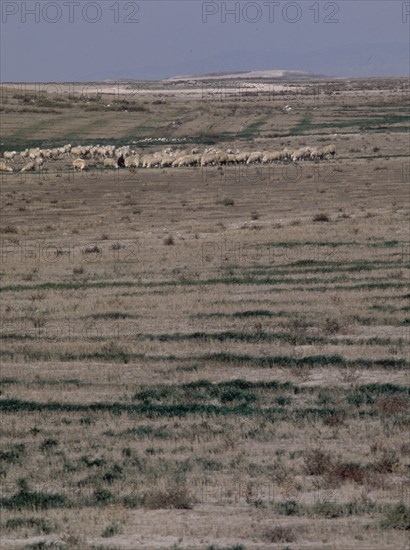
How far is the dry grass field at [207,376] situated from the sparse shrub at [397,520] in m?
0.01

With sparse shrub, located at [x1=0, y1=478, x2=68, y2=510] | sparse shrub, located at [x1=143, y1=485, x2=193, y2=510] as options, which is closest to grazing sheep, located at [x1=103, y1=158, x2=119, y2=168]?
sparse shrub, located at [x1=0, y1=478, x2=68, y2=510]

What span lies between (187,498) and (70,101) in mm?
87993

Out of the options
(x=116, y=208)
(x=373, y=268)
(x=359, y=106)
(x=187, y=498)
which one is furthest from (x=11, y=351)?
(x=359, y=106)

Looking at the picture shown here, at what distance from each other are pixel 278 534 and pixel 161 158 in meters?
44.7

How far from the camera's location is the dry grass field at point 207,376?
29.1 ft

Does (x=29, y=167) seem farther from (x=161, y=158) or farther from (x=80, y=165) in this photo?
(x=161, y=158)

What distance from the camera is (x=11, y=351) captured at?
16141 mm

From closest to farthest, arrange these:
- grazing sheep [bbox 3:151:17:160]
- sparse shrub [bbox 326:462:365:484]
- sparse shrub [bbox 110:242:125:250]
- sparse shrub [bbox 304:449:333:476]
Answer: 1. sparse shrub [bbox 326:462:365:484]
2. sparse shrub [bbox 304:449:333:476]
3. sparse shrub [bbox 110:242:125:250]
4. grazing sheep [bbox 3:151:17:160]

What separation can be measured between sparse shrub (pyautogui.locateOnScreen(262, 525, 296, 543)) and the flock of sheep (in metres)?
42.9

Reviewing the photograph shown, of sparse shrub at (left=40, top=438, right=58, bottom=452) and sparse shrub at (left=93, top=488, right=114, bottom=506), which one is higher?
sparse shrub at (left=93, top=488, right=114, bottom=506)

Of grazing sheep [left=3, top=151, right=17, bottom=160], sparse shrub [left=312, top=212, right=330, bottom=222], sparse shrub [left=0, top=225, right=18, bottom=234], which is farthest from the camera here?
grazing sheep [left=3, top=151, right=17, bottom=160]

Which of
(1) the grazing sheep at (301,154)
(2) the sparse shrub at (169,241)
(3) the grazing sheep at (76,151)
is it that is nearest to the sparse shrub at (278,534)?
(2) the sparse shrub at (169,241)

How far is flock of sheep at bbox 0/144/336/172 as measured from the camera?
5150 centimetres

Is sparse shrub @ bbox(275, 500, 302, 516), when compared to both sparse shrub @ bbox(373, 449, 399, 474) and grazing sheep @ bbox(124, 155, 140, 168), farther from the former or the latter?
grazing sheep @ bbox(124, 155, 140, 168)
